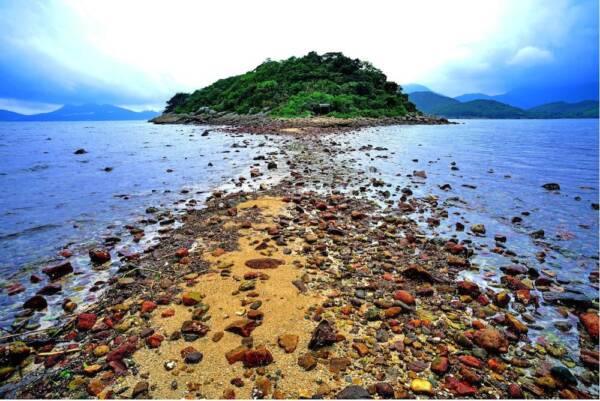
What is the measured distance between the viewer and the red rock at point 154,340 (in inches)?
175

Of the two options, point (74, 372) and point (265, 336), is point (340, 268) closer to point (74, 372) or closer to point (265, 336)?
point (265, 336)

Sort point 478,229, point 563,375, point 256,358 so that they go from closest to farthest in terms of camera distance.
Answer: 1. point 563,375
2. point 256,358
3. point 478,229

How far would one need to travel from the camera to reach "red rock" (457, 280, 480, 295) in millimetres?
5782

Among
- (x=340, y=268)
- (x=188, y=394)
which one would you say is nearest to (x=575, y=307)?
(x=340, y=268)

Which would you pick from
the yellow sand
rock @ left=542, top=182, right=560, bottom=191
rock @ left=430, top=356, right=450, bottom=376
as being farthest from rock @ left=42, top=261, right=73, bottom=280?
rock @ left=542, top=182, right=560, bottom=191

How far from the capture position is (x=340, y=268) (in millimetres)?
6723

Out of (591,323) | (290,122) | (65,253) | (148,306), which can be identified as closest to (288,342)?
(148,306)

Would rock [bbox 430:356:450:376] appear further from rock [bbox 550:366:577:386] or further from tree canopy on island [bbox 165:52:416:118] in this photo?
tree canopy on island [bbox 165:52:416:118]

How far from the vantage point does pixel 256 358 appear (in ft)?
13.3

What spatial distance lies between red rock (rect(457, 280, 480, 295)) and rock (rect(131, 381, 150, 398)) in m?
5.53

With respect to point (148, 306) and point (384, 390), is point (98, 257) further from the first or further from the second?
point (384, 390)

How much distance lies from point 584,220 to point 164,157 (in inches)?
1065

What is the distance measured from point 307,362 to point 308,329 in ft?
2.37

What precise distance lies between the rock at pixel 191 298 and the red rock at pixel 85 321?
147 cm
